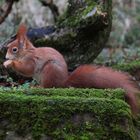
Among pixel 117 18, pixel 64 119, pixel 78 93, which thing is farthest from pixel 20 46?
pixel 117 18

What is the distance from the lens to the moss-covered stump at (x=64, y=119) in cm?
437

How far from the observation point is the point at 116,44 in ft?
48.4

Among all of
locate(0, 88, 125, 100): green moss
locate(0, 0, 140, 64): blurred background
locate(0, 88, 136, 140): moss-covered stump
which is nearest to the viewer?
locate(0, 88, 136, 140): moss-covered stump

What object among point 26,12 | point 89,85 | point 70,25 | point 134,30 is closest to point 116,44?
point 134,30

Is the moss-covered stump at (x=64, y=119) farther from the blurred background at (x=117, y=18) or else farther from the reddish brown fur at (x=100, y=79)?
the blurred background at (x=117, y=18)

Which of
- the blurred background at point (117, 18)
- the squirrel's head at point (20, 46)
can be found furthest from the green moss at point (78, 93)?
the blurred background at point (117, 18)

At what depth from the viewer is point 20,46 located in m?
6.54

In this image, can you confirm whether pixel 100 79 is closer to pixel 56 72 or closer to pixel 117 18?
pixel 56 72

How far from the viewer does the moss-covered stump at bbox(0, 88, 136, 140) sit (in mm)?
4367

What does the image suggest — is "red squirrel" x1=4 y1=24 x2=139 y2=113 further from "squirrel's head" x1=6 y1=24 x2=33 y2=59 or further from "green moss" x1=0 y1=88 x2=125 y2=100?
"green moss" x1=0 y1=88 x2=125 y2=100

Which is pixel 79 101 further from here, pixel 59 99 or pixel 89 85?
pixel 89 85

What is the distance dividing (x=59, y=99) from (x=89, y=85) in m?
1.01

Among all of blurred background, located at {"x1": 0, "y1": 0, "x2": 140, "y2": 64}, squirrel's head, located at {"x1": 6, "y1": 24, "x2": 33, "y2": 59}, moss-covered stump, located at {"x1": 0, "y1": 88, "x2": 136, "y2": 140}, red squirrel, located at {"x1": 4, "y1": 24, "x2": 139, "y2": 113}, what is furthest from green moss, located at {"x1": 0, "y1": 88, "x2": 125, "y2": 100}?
blurred background, located at {"x1": 0, "y1": 0, "x2": 140, "y2": 64}

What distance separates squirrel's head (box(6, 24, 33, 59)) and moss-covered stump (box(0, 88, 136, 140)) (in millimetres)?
1998
